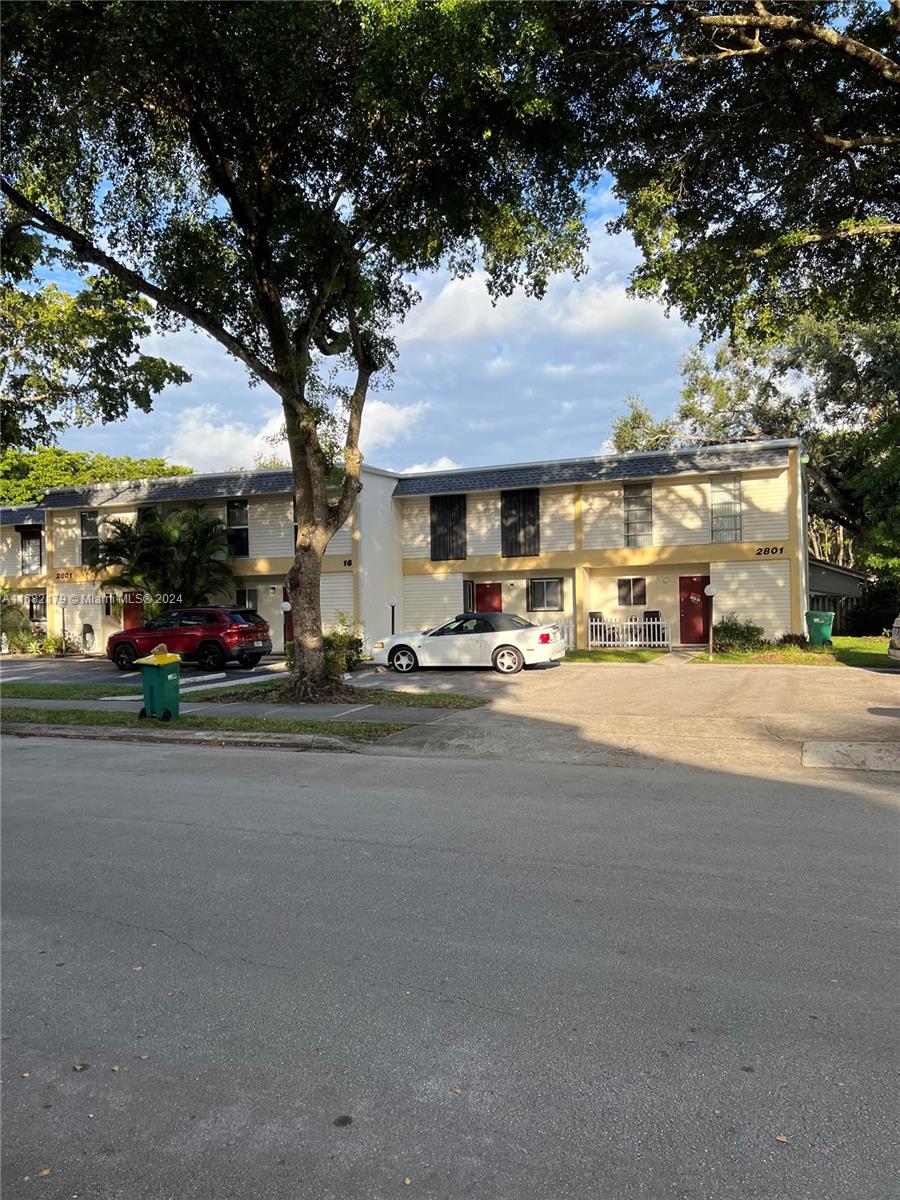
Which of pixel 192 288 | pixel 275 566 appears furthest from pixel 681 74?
pixel 275 566

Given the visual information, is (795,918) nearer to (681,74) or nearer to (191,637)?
(681,74)

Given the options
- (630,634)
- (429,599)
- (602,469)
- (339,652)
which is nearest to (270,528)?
(429,599)

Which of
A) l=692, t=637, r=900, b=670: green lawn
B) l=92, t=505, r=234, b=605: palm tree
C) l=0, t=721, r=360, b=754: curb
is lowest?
l=0, t=721, r=360, b=754: curb

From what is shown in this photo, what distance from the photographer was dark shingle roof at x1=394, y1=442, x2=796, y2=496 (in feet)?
80.6

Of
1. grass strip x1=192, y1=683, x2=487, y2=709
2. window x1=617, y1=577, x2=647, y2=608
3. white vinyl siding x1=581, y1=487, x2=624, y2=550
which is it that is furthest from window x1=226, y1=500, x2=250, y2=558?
grass strip x1=192, y1=683, x2=487, y2=709

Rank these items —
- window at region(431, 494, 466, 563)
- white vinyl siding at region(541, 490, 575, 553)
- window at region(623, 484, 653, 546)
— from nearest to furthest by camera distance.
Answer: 1. window at region(623, 484, 653, 546)
2. white vinyl siding at region(541, 490, 575, 553)
3. window at region(431, 494, 466, 563)

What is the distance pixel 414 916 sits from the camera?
4.62m

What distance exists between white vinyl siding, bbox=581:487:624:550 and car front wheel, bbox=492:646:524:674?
8.45m

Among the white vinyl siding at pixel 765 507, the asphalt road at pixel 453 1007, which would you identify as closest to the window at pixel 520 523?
the white vinyl siding at pixel 765 507

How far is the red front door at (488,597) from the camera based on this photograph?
29391 millimetres

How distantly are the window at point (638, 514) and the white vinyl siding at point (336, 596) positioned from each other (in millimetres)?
9402

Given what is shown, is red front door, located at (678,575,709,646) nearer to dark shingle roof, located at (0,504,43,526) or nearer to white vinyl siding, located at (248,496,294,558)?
white vinyl siding, located at (248,496,294,558)

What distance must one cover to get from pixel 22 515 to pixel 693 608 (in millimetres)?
27191

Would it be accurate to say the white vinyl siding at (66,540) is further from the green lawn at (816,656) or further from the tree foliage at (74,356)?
the green lawn at (816,656)
